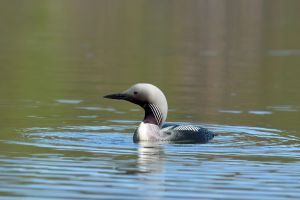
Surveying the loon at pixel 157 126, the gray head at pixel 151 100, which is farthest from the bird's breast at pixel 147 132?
the gray head at pixel 151 100

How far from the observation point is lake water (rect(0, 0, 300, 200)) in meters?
11.6

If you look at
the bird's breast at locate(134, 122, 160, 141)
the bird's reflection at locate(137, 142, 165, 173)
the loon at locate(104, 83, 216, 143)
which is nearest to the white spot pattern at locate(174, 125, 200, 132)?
the loon at locate(104, 83, 216, 143)

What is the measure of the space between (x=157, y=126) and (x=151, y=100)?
356 millimetres

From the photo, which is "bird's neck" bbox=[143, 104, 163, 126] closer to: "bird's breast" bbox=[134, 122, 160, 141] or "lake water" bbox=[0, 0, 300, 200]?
"bird's breast" bbox=[134, 122, 160, 141]

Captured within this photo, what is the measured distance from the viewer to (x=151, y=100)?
15.3 meters

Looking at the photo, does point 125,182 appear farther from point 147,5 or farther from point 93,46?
point 147,5

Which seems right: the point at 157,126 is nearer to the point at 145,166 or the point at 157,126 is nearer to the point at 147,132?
the point at 147,132

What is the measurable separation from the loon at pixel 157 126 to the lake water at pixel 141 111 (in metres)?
0.28

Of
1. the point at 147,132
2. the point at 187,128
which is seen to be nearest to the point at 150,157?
the point at 147,132

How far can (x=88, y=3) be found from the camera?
63875 millimetres

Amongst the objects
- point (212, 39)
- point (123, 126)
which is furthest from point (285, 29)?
point (123, 126)

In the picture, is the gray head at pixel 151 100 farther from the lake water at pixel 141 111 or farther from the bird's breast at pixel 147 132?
the lake water at pixel 141 111

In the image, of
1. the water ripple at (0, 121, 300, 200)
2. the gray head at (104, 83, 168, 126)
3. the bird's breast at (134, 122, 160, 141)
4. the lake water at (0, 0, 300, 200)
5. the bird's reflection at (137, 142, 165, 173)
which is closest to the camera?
the water ripple at (0, 121, 300, 200)

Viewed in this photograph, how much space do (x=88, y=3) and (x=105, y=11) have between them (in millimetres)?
7388
